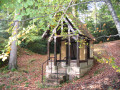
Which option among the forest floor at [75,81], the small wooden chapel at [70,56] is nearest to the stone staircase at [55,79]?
the small wooden chapel at [70,56]

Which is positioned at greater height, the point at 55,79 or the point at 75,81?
the point at 55,79

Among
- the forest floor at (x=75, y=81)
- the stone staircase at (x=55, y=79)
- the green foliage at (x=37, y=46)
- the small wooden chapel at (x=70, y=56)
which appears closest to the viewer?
the forest floor at (x=75, y=81)

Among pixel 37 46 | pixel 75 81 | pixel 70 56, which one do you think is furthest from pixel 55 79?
pixel 37 46

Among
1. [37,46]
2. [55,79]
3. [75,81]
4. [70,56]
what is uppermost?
[37,46]

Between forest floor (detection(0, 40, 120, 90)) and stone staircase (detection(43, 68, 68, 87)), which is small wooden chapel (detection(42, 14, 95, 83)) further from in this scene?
forest floor (detection(0, 40, 120, 90))

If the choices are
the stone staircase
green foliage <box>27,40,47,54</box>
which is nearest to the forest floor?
the stone staircase

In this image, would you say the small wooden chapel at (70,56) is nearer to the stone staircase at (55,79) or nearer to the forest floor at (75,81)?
the stone staircase at (55,79)

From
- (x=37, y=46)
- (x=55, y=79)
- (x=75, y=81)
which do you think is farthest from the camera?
(x=37, y=46)

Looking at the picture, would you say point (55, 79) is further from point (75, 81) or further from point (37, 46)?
point (37, 46)

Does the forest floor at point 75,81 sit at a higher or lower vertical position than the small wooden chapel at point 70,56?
lower

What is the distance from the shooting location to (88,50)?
13547 mm

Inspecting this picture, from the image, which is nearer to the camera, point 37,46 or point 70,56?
point 70,56

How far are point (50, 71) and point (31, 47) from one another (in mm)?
13528


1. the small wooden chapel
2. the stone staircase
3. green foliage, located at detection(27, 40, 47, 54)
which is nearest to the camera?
the stone staircase
